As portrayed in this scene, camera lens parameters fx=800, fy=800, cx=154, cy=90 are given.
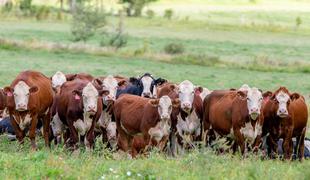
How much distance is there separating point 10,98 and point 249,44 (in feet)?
112

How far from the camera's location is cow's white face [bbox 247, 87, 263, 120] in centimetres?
1484

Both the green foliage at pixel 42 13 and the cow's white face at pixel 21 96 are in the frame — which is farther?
the green foliage at pixel 42 13

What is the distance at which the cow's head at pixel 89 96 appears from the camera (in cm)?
1536

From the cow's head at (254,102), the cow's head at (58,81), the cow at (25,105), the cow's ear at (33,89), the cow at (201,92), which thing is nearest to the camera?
the cow's head at (254,102)

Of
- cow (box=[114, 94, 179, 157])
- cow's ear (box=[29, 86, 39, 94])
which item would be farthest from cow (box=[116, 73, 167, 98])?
cow's ear (box=[29, 86, 39, 94])

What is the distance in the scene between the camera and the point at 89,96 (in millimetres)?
15516

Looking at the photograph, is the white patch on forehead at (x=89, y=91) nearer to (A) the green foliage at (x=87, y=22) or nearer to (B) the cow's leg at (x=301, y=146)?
(B) the cow's leg at (x=301, y=146)

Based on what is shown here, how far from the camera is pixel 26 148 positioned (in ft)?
49.8

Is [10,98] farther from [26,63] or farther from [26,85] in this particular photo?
[26,63]

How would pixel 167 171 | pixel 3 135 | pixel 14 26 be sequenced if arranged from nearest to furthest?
pixel 167 171, pixel 3 135, pixel 14 26

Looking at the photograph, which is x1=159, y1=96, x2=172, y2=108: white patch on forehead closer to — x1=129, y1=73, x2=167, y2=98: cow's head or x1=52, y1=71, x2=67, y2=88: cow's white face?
x1=129, y1=73, x2=167, y2=98: cow's head

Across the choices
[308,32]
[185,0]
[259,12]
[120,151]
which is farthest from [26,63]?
[185,0]

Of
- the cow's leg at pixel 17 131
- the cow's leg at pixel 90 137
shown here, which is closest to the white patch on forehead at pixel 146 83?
the cow's leg at pixel 90 137

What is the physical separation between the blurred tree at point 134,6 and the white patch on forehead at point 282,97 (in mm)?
56198
